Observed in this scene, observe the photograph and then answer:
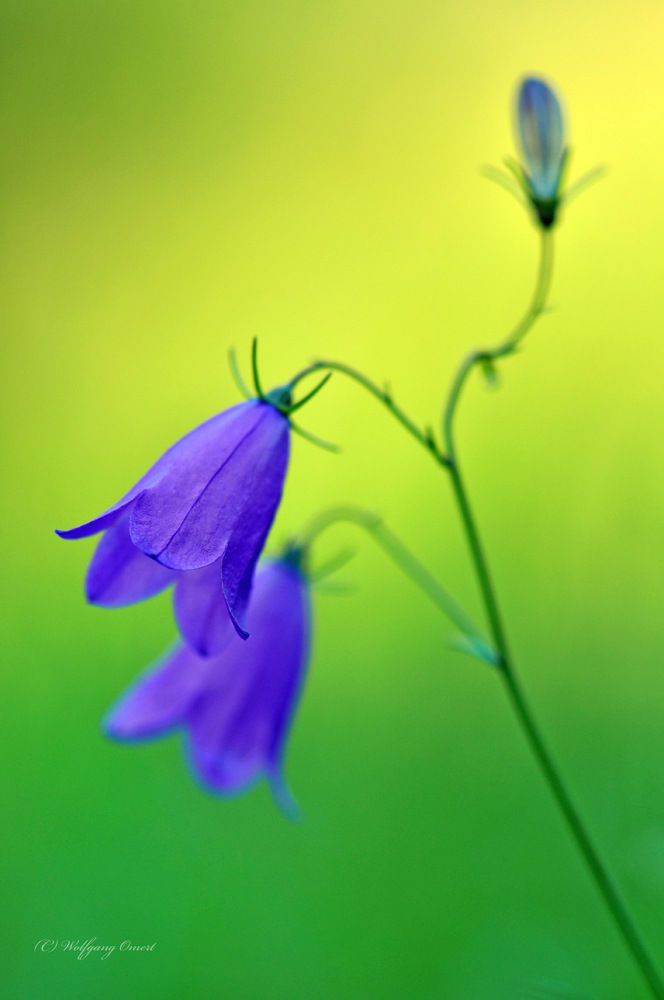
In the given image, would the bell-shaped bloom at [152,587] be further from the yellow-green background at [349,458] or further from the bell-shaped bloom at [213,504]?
the yellow-green background at [349,458]

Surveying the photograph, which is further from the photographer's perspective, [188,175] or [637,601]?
[188,175]

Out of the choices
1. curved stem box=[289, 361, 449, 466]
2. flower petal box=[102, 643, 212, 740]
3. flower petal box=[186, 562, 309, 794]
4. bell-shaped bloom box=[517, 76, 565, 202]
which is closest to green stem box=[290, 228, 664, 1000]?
curved stem box=[289, 361, 449, 466]

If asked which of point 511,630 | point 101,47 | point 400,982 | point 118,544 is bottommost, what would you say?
point 400,982

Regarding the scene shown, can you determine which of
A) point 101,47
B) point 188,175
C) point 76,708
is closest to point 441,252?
point 188,175

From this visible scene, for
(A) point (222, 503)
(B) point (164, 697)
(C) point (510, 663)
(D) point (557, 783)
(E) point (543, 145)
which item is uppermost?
(E) point (543, 145)

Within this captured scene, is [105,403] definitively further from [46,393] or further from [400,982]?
[400,982]

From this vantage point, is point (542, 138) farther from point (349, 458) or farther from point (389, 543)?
point (349, 458)

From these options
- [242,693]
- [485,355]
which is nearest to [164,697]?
[242,693]
